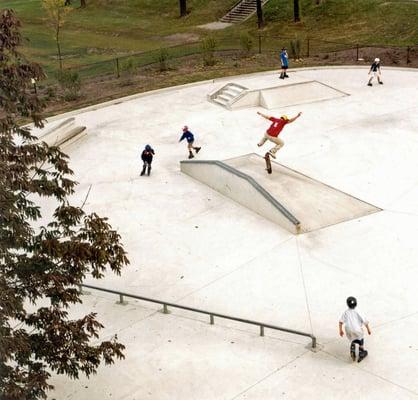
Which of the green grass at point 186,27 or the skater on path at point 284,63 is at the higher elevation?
the green grass at point 186,27

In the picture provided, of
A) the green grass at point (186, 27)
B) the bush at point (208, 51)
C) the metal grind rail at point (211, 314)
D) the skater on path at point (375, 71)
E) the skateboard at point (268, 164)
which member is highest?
the green grass at point (186, 27)

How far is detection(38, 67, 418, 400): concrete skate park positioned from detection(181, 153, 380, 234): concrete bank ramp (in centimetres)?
5

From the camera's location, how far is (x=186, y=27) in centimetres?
4369

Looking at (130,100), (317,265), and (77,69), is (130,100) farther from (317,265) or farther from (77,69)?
(317,265)

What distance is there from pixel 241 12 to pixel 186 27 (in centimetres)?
432

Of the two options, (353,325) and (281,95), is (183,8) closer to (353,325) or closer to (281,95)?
(281,95)

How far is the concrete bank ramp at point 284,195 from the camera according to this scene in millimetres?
13711

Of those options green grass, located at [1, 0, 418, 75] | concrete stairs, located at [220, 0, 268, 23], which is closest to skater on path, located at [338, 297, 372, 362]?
green grass, located at [1, 0, 418, 75]

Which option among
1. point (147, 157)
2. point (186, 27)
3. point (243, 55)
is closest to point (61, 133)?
point (147, 157)

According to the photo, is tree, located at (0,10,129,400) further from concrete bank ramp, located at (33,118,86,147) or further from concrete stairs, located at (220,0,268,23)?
concrete stairs, located at (220,0,268,23)

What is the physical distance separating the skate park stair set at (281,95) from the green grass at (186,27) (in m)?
9.91

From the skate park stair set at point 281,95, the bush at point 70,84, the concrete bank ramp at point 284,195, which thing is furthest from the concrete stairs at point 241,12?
the concrete bank ramp at point 284,195

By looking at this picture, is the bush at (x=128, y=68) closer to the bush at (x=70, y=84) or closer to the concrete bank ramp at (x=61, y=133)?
the bush at (x=70, y=84)

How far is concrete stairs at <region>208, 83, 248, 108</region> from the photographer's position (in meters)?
23.2
